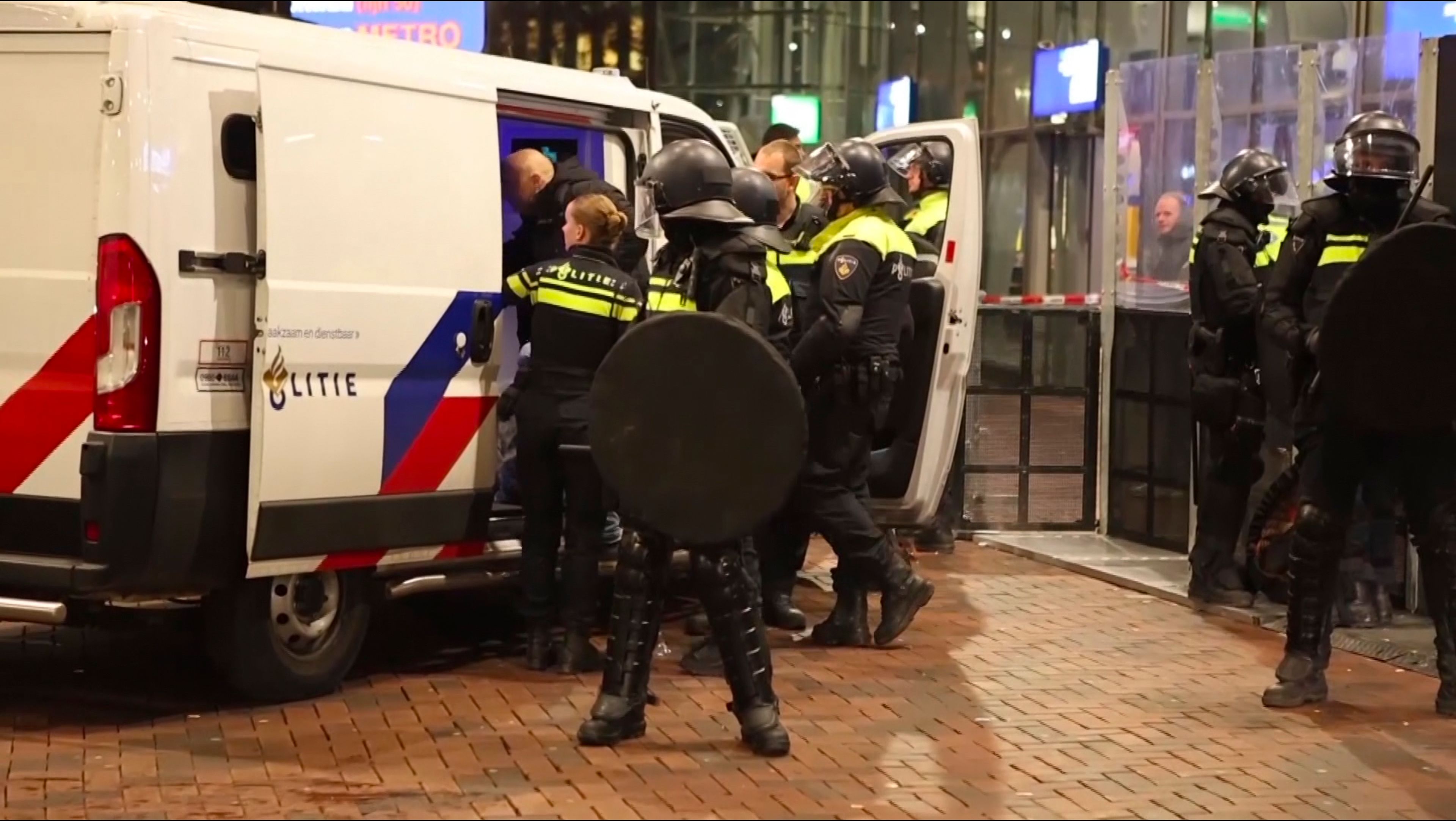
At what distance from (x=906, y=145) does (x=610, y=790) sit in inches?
177

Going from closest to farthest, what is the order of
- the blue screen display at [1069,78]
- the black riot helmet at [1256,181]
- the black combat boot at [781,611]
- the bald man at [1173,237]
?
the black combat boot at [781,611], the black riot helmet at [1256,181], the bald man at [1173,237], the blue screen display at [1069,78]

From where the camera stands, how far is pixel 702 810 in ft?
17.7

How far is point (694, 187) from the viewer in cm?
644

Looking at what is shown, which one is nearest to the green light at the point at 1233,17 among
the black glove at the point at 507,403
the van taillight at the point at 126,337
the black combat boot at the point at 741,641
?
the black glove at the point at 507,403

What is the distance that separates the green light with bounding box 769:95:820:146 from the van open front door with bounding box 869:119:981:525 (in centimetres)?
1806

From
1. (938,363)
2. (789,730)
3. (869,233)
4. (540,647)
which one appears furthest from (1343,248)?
(540,647)

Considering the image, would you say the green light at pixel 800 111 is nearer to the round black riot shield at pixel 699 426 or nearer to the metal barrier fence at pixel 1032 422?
the metal barrier fence at pixel 1032 422

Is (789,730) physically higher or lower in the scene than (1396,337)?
lower

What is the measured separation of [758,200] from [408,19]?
18.6m

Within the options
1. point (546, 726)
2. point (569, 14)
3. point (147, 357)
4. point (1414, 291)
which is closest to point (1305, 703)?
point (1414, 291)

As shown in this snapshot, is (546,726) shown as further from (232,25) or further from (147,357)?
(232,25)

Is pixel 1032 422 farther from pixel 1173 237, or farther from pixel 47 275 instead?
pixel 47 275

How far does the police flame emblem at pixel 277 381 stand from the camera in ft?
20.3

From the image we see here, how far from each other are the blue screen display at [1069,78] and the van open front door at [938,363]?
11.4m
